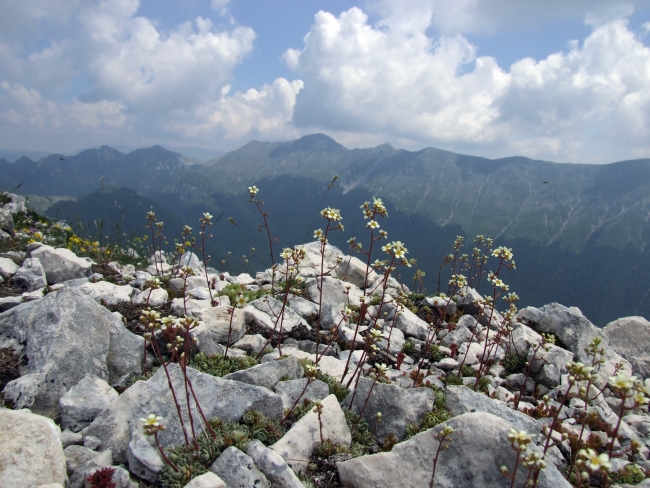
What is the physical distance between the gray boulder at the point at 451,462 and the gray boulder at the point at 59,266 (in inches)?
463

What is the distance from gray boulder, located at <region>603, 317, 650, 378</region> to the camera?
14.8 meters

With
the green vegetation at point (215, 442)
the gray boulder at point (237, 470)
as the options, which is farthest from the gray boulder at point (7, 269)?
the gray boulder at point (237, 470)

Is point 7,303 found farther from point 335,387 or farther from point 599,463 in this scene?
point 599,463

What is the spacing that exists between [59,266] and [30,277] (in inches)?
63.9

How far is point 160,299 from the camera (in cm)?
1125

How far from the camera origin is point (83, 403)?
6.25 meters

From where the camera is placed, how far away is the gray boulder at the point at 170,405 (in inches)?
224

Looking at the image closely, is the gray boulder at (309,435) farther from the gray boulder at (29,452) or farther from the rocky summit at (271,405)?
the gray boulder at (29,452)

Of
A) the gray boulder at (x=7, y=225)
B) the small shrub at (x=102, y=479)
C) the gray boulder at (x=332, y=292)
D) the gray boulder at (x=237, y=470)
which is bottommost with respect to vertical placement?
the gray boulder at (x=237, y=470)

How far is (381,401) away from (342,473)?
5.69ft

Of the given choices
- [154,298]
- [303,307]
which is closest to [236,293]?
[303,307]

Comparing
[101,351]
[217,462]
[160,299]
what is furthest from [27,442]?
[160,299]

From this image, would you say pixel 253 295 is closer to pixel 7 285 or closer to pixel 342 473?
pixel 7 285

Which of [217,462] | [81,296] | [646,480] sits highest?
[81,296]
